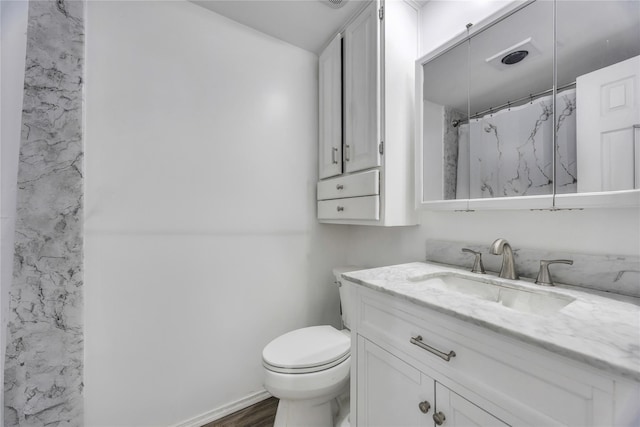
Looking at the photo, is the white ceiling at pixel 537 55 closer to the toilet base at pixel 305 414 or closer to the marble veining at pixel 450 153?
the marble veining at pixel 450 153

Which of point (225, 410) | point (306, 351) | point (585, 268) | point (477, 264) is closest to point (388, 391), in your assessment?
point (306, 351)

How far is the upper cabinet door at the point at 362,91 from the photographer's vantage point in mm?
1299

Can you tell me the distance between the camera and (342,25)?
1.52 meters

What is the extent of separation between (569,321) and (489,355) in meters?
0.19

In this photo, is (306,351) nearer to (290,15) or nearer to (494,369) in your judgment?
(494,369)

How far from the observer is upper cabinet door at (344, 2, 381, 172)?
4.26 feet

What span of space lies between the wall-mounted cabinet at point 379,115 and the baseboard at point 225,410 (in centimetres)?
120

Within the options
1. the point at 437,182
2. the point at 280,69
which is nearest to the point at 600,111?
the point at 437,182

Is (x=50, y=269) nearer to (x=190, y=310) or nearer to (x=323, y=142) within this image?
(x=190, y=310)

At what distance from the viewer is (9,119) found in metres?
0.56

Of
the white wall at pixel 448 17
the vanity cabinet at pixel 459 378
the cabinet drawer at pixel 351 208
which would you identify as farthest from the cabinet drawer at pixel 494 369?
the white wall at pixel 448 17

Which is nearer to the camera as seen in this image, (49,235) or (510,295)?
(49,235)

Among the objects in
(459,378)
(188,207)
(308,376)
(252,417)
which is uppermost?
(188,207)

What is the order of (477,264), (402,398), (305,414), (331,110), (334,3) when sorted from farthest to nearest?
(331,110) → (334,3) → (305,414) → (477,264) → (402,398)
